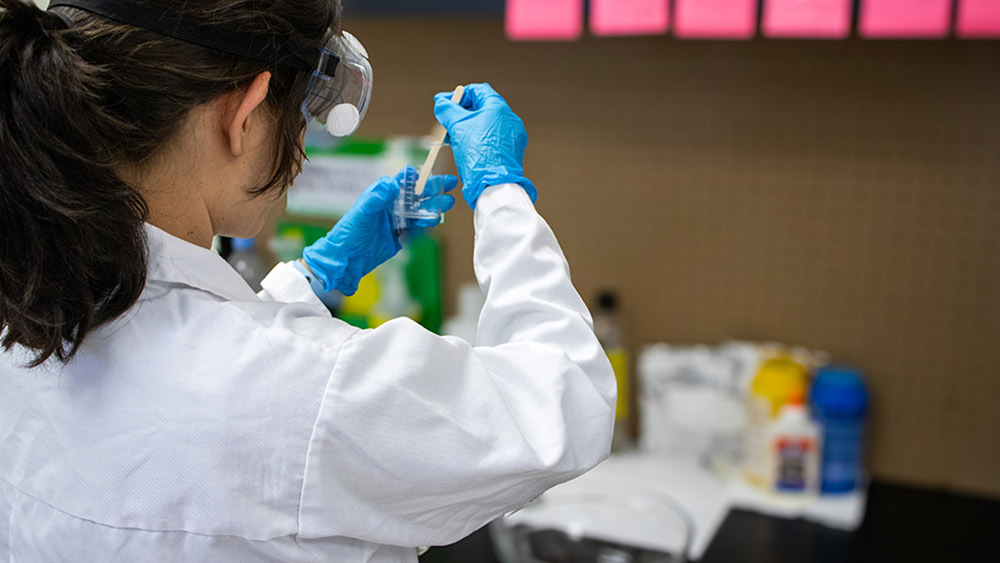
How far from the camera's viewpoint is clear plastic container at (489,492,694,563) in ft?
4.50

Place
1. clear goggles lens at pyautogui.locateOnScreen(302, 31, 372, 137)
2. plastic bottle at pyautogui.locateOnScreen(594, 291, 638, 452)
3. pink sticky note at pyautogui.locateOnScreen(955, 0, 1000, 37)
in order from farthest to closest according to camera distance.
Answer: plastic bottle at pyautogui.locateOnScreen(594, 291, 638, 452) → pink sticky note at pyautogui.locateOnScreen(955, 0, 1000, 37) → clear goggles lens at pyautogui.locateOnScreen(302, 31, 372, 137)

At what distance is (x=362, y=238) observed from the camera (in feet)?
3.25

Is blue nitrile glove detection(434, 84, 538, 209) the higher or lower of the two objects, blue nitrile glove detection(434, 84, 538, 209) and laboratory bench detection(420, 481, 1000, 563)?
the higher

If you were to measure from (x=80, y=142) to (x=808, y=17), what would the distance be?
1090mm

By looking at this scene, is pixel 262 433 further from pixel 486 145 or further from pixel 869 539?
pixel 869 539

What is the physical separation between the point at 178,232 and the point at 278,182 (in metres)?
0.09

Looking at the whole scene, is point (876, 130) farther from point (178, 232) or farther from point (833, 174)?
point (178, 232)

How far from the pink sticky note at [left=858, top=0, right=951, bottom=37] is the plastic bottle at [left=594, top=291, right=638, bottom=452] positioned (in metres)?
0.67

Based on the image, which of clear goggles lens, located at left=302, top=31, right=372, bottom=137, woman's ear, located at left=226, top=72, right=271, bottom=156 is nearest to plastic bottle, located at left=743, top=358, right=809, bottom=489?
clear goggles lens, located at left=302, top=31, right=372, bottom=137

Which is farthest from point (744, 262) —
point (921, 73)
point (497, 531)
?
point (497, 531)

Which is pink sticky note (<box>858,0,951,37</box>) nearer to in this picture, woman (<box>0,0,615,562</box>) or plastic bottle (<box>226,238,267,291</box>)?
woman (<box>0,0,615,562</box>)

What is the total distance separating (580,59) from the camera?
66.4 inches

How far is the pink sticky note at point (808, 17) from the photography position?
1319mm

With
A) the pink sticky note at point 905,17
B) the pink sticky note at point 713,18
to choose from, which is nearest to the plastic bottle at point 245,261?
the pink sticky note at point 713,18
